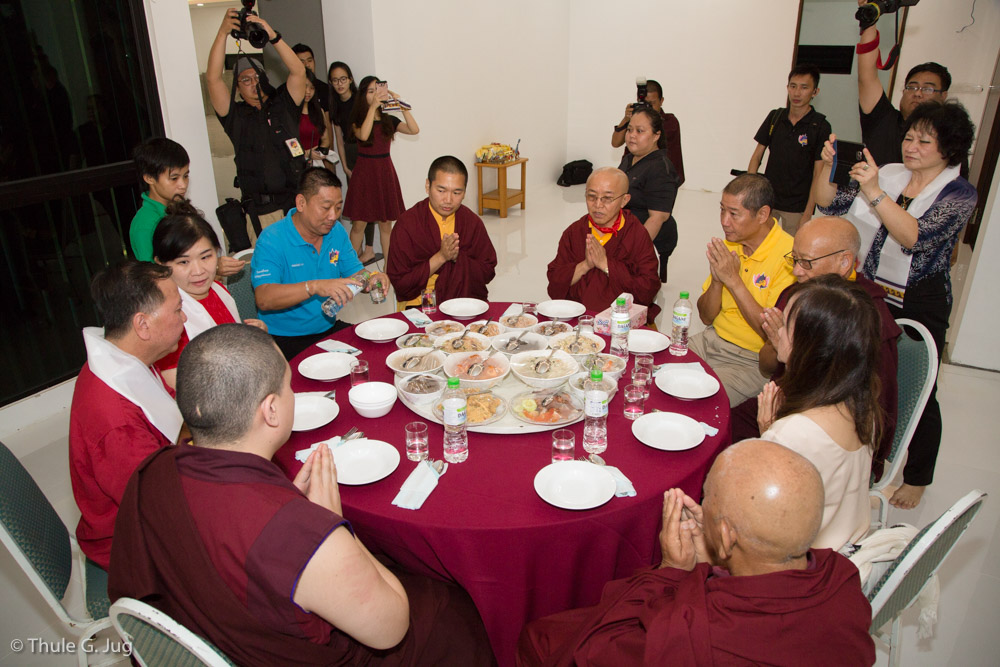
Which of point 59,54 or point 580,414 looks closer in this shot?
point 580,414

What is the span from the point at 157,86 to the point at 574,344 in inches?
135

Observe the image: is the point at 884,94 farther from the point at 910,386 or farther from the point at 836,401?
the point at 836,401

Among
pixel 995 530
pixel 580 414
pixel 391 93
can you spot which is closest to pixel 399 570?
pixel 580 414

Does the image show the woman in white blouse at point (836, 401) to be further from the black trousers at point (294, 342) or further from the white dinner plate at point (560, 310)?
the black trousers at point (294, 342)

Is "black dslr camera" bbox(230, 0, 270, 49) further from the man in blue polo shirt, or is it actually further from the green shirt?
the man in blue polo shirt

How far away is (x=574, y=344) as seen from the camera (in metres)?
2.59

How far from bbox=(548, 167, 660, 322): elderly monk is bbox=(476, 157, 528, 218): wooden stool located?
4.54 meters

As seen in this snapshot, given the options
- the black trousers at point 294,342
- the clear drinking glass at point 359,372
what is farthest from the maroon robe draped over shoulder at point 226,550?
the black trousers at point 294,342

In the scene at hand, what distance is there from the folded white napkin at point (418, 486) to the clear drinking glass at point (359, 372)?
59 centimetres

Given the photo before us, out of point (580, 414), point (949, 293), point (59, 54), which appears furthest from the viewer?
point (59, 54)

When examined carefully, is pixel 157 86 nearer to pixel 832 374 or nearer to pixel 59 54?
pixel 59 54

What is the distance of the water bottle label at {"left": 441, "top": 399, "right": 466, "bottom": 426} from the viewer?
1.91 meters

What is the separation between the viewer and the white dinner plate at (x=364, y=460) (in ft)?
6.06

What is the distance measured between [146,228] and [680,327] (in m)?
2.74
